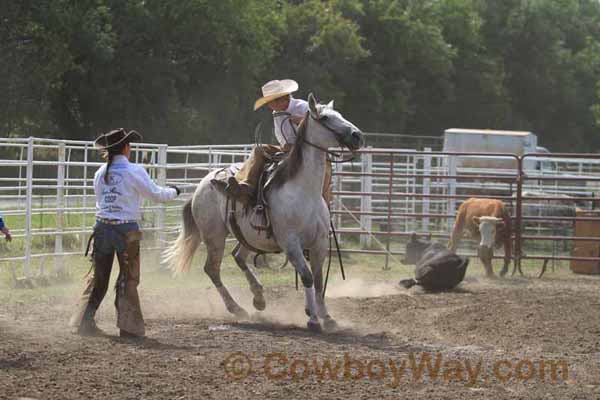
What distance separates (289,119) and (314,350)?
2658 mm

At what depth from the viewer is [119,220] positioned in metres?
7.84

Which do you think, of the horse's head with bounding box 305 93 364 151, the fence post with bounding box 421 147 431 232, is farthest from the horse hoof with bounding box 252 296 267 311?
the fence post with bounding box 421 147 431 232

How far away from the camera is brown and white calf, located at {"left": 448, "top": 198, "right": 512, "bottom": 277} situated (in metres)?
14.5

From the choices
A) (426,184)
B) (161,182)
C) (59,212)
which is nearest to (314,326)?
(59,212)

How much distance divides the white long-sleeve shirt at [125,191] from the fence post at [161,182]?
18.7 feet

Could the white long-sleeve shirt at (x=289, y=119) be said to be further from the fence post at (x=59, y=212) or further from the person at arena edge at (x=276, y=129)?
the fence post at (x=59, y=212)

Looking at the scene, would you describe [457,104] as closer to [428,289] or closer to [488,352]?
[428,289]

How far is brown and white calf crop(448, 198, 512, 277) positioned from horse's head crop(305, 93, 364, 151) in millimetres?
6370

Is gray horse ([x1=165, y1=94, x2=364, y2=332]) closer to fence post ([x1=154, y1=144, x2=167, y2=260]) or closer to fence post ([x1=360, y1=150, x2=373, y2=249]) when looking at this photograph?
fence post ([x1=154, y1=144, x2=167, y2=260])

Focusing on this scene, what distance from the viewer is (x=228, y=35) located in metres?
37.6

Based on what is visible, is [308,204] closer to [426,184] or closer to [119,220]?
[119,220]

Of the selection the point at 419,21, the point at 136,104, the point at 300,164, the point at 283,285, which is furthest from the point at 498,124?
the point at 300,164

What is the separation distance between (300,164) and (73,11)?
1010 inches

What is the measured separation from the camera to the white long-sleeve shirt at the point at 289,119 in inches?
362
